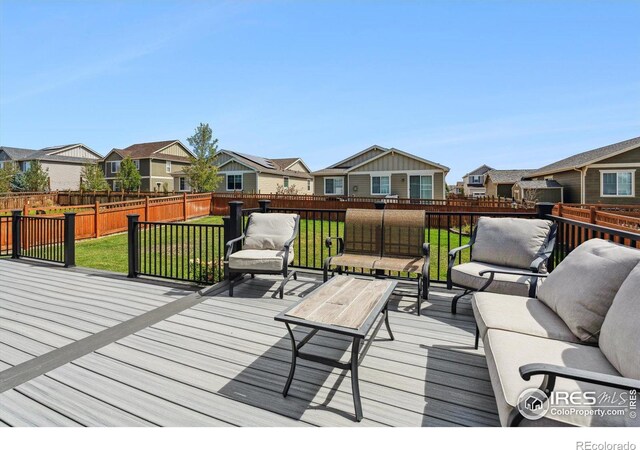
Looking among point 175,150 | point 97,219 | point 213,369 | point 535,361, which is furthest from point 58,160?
point 535,361

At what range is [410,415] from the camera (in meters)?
1.95

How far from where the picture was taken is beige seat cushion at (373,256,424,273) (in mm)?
3864

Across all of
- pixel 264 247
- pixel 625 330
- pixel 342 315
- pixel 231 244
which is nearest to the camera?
pixel 625 330

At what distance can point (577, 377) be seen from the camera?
4.23 ft

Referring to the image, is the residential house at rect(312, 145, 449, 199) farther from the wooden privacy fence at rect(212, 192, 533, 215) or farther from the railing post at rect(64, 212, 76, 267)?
the railing post at rect(64, 212, 76, 267)

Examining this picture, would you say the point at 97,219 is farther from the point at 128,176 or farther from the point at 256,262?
the point at 128,176

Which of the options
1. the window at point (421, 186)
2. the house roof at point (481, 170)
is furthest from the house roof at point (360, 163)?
the house roof at point (481, 170)

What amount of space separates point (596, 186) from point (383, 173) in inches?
462

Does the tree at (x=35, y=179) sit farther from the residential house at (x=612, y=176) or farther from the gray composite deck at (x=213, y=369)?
the residential house at (x=612, y=176)

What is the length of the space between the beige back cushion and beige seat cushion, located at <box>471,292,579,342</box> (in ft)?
9.17

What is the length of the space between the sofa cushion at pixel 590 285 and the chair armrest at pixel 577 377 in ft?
2.49

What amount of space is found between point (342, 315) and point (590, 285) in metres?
1.53

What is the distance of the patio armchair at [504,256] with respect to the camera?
10.8 feet

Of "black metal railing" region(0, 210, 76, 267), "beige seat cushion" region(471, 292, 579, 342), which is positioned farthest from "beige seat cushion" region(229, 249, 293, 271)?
"black metal railing" region(0, 210, 76, 267)
